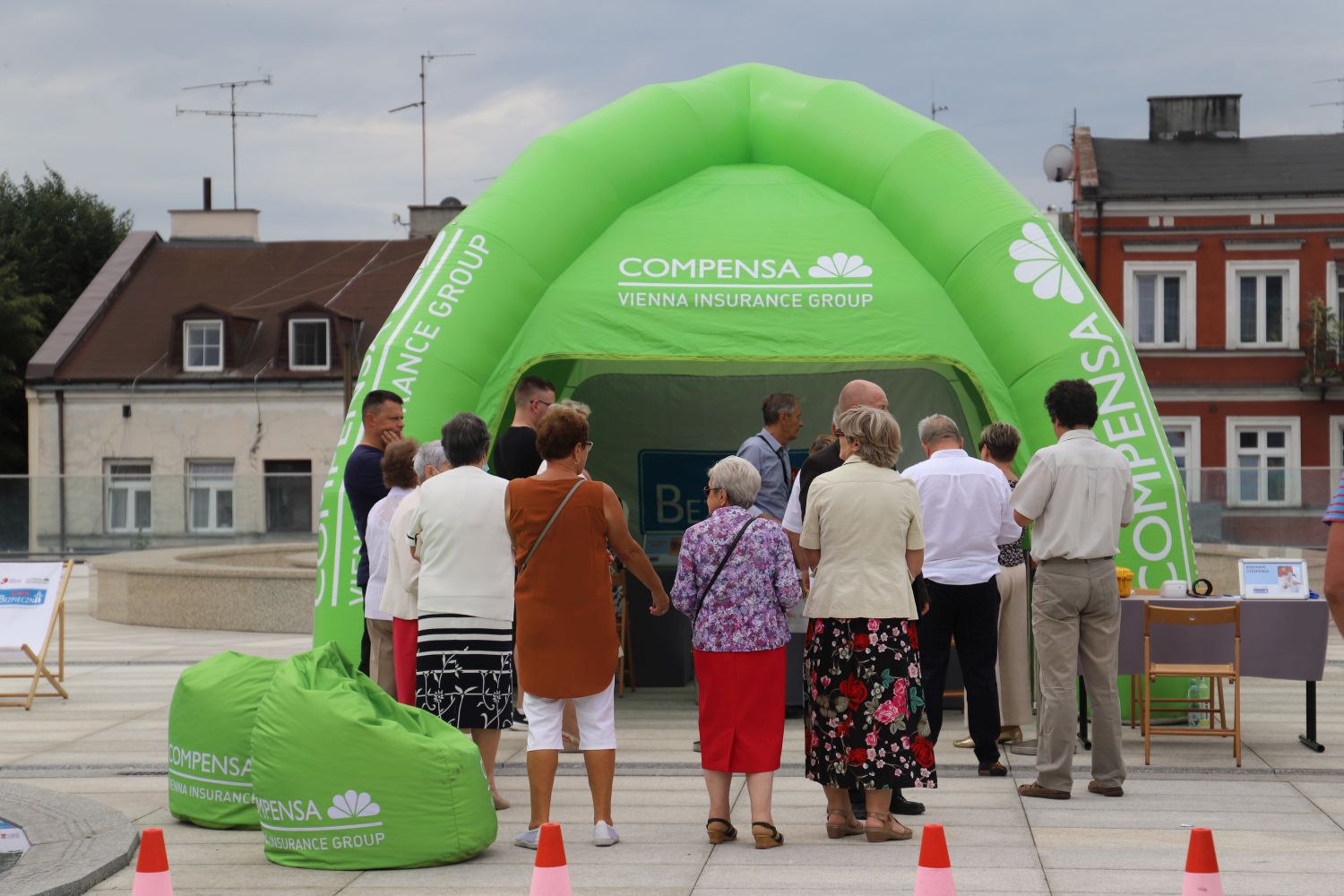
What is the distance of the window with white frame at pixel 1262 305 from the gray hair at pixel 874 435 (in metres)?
27.7

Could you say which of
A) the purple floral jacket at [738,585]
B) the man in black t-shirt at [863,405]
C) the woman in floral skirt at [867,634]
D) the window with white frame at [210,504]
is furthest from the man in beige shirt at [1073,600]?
the window with white frame at [210,504]

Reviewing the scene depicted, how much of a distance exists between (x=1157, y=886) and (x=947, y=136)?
5.90 meters

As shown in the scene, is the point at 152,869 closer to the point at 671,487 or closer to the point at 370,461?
the point at 370,461

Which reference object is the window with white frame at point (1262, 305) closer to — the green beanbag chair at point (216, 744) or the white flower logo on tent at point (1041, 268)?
the white flower logo on tent at point (1041, 268)

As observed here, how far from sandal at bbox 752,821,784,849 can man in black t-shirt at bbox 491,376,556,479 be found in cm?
258

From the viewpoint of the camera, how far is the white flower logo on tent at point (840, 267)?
983cm

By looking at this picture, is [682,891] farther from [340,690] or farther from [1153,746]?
[1153,746]

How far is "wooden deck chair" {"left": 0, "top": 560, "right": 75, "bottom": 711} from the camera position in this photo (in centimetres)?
1051

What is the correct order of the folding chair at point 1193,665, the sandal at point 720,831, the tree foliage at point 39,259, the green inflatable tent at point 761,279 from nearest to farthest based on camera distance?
the sandal at point 720,831
the folding chair at point 1193,665
the green inflatable tent at point 761,279
the tree foliage at point 39,259

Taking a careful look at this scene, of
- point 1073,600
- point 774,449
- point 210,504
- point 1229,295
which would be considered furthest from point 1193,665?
point 1229,295

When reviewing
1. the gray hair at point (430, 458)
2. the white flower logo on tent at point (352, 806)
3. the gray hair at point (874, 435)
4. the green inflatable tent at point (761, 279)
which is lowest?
the white flower logo on tent at point (352, 806)

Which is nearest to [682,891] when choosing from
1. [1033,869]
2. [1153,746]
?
[1033,869]

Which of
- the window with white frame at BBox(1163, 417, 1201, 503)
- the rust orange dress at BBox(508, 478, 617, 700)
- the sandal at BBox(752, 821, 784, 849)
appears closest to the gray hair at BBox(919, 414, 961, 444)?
the rust orange dress at BBox(508, 478, 617, 700)

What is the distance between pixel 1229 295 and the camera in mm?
32094
